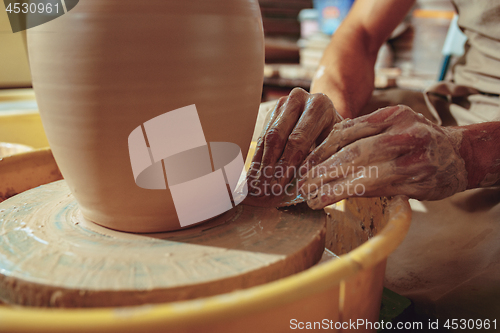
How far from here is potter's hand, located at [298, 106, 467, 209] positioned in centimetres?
73

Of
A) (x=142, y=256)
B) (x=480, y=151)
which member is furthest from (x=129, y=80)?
(x=480, y=151)

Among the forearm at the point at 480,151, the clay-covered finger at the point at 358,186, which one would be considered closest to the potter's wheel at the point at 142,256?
the clay-covered finger at the point at 358,186

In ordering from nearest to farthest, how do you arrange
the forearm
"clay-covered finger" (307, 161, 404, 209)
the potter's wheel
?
the potter's wheel, "clay-covered finger" (307, 161, 404, 209), the forearm

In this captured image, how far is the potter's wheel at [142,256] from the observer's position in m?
0.55

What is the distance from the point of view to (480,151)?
0.86 m

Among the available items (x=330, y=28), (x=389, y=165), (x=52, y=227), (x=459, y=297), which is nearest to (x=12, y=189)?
(x=52, y=227)

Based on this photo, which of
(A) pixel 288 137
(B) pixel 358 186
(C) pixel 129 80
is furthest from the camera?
(A) pixel 288 137

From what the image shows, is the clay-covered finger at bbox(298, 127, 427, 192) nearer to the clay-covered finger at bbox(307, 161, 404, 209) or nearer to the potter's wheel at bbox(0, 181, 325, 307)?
the clay-covered finger at bbox(307, 161, 404, 209)

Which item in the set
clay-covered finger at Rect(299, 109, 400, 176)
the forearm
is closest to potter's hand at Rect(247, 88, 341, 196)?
clay-covered finger at Rect(299, 109, 400, 176)

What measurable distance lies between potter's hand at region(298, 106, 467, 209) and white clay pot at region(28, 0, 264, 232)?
0.67ft

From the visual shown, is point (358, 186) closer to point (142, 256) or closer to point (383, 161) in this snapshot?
point (383, 161)

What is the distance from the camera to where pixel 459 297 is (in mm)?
864

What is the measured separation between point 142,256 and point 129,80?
12.0 inches

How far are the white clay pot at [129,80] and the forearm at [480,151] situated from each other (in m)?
0.52
